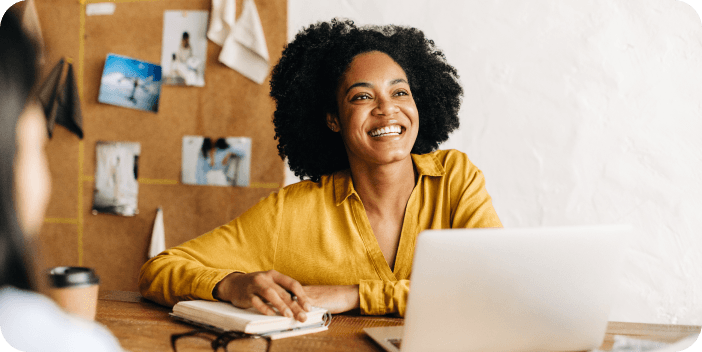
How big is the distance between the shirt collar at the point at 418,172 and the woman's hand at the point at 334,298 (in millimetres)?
415

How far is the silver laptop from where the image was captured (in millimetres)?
710

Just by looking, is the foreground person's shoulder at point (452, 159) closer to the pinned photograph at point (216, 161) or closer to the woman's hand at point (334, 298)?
the woman's hand at point (334, 298)

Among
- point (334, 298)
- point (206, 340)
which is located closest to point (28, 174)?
point (206, 340)

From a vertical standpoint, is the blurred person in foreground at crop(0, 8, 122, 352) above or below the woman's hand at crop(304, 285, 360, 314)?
above

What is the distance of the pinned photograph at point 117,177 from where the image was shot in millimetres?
2488

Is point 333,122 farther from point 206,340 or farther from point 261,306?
point 206,340

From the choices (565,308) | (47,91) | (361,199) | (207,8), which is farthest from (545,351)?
(47,91)

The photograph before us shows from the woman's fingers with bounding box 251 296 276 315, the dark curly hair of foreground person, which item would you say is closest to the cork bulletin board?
the dark curly hair of foreground person

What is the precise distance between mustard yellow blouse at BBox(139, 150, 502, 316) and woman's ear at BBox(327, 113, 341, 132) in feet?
0.70

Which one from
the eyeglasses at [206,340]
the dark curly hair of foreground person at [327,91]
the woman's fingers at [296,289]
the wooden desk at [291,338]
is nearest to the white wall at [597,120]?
the dark curly hair of foreground person at [327,91]

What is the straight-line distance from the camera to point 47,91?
2.45m

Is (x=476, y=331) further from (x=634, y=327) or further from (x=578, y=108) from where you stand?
(x=578, y=108)

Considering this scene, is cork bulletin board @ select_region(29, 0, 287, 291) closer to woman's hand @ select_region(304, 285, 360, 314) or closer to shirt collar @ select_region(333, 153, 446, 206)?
shirt collar @ select_region(333, 153, 446, 206)

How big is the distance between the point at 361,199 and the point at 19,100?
39.3 inches
